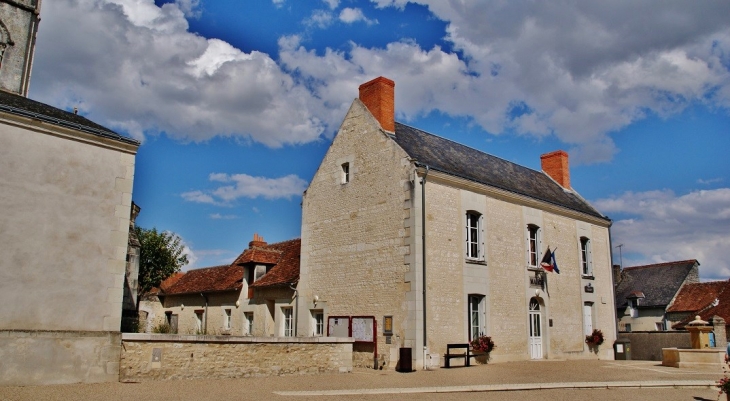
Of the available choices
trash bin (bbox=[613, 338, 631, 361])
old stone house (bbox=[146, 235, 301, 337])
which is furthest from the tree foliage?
trash bin (bbox=[613, 338, 631, 361])

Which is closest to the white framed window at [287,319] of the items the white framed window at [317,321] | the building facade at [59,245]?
the white framed window at [317,321]

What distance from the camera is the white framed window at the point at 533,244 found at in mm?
18781

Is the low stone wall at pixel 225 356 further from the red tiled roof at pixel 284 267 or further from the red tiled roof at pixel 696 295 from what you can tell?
the red tiled roof at pixel 696 295

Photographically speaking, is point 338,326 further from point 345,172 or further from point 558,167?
point 558,167

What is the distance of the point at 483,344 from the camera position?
1562 cm

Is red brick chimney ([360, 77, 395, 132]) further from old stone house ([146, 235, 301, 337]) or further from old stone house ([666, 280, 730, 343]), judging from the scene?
old stone house ([666, 280, 730, 343])

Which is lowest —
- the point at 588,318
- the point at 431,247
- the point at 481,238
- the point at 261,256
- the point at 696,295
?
the point at 588,318

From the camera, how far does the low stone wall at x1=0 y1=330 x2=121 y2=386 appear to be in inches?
358

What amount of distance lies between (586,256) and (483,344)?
8.21 meters

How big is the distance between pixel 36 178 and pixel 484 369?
10750 mm

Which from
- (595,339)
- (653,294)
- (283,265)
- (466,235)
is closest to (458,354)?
(466,235)

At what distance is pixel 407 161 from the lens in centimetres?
1562

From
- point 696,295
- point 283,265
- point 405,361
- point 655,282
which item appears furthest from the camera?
point 655,282

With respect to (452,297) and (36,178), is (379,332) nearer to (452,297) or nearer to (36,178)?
(452,297)
